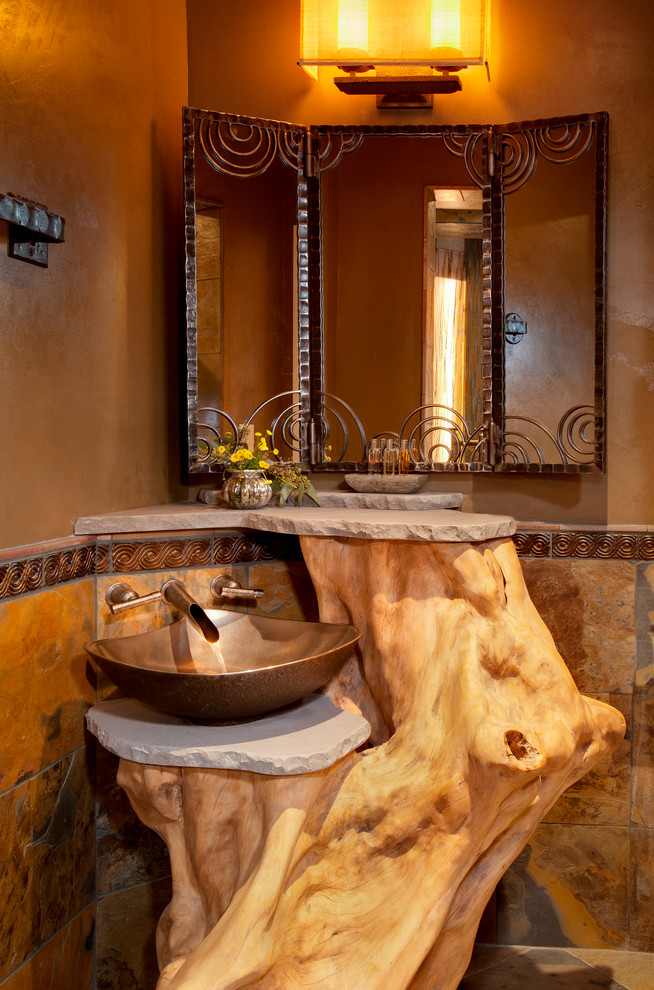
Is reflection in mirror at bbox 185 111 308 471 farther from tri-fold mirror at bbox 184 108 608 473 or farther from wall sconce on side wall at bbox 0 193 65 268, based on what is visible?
wall sconce on side wall at bbox 0 193 65 268

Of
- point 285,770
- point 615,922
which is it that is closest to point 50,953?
point 285,770

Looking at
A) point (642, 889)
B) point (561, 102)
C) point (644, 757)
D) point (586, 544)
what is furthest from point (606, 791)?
point (561, 102)

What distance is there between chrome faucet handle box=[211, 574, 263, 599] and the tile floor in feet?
3.97

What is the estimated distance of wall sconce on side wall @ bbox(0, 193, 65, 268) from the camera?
5.29ft

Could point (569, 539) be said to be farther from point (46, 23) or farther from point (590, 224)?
point (46, 23)

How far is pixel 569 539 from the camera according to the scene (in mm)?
2447

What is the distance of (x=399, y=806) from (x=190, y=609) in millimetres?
573

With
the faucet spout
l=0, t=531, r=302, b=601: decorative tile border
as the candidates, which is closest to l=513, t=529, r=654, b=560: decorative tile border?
l=0, t=531, r=302, b=601: decorative tile border

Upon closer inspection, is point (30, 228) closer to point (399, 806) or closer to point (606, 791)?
point (399, 806)

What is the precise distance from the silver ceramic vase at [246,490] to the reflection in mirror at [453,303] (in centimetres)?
55

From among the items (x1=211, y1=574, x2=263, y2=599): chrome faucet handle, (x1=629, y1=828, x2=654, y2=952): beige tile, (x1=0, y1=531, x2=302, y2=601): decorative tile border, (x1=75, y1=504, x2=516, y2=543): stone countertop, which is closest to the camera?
(x1=0, y1=531, x2=302, y2=601): decorative tile border

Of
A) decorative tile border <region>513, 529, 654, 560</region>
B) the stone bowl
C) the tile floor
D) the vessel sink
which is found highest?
the stone bowl

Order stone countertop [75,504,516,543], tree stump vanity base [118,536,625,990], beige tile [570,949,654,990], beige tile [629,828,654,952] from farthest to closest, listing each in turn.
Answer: beige tile [629,828,654,952] < beige tile [570,949,654,990] < stone countertop [75,504,516,543] < tree stump vanity base [118,536,625,990]

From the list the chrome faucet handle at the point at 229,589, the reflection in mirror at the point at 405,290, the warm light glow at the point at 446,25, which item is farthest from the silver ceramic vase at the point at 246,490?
the warm light glow at the point at 446,25
